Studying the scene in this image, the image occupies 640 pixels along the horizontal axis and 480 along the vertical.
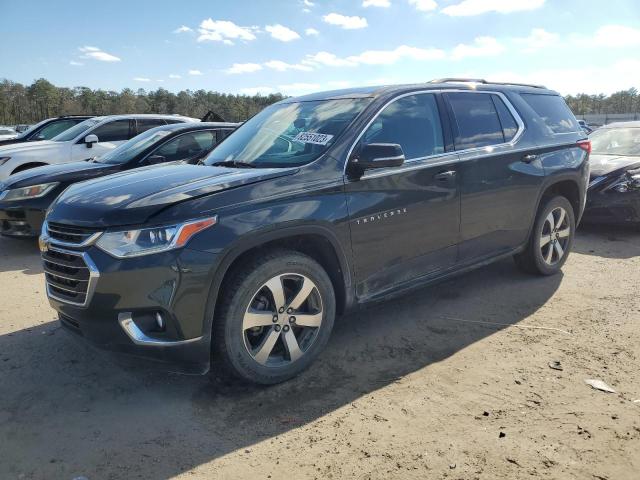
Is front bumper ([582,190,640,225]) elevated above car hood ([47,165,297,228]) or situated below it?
below

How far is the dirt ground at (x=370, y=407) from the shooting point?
2510 millimetres

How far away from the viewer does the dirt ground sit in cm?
251

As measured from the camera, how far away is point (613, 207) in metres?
7.07

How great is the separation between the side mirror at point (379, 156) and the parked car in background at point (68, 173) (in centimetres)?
301

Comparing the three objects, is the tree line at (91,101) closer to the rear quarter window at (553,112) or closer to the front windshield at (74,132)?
the front windshield at (74,132)

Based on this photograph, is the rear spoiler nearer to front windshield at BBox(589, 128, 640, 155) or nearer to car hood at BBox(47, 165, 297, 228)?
car hood at BBox(47, 165, 297, 228)

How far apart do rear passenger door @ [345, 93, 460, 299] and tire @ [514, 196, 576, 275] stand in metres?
1.39

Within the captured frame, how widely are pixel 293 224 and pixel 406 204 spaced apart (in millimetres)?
999

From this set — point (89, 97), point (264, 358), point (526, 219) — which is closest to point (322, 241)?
point (264, 358)

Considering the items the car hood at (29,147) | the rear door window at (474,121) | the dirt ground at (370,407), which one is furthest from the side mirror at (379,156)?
the car hood at (29,147)

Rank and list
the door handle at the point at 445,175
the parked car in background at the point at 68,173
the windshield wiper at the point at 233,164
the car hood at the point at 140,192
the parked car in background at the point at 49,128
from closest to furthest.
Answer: the car hood at the point at 140,192 → the windshield wiper at the point at 233,164 → the door handle at the point at 445,175 → the parked car in background at the point at 68,173 → the parked car in background at the point at 49,128

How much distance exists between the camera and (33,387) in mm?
3264

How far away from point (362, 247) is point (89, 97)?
90.0m

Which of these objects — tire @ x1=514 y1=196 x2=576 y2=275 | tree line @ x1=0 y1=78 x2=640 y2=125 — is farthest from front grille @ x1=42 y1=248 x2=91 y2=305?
tree line @ x1=0 y1=78 x2=640 y2=125
